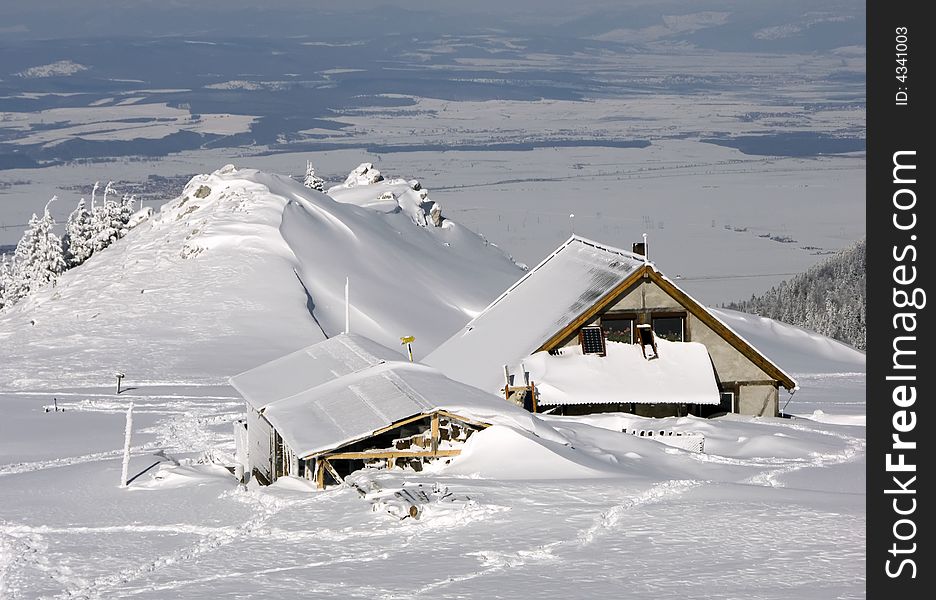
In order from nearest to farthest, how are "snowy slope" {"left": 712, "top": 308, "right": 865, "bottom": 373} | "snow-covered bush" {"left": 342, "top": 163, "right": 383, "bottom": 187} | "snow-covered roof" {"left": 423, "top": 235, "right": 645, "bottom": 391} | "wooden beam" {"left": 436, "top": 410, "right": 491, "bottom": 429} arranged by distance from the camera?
"wooden beam" {"left": 436, "top": 410, "right": 491, "bottom": 429}
"snow-covered roof" {"left": 423, "top": 235, "right": 645, "bottom": 391}
"snowy slope" {"left": 712, "top": 308, "right": 865, "bottom": 373}
"snow-covered bush" {"left": 342, "top": 163, "right": 383, "bottom": 187}

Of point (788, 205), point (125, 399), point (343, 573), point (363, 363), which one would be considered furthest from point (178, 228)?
point (788, 205)

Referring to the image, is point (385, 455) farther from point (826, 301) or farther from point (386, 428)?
point (826, 301)

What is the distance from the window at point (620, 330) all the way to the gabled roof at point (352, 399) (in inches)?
300

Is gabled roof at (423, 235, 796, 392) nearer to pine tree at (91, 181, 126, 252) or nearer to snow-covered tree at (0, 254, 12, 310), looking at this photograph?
pine tree at (91, 181, 126, 252)

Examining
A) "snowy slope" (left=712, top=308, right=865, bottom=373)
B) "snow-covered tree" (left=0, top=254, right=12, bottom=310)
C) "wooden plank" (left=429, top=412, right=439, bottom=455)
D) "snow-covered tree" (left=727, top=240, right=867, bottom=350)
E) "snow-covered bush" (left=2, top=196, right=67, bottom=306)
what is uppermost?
"wooden plank" (left=429, top=412, right=439, bottom=455)

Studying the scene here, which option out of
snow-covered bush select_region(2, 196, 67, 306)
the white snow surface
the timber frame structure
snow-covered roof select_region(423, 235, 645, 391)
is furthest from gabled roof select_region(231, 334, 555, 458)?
snow-covered bush select_region(2, 196, 67, 306)

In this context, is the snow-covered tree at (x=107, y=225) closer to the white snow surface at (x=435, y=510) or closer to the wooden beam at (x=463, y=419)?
the white snow surface at (x=435, y=510)

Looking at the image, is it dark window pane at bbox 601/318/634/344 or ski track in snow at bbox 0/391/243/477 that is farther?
dark window pane at bbox 601/318/634/344

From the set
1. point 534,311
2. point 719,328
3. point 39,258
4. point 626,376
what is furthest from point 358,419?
point 39,258

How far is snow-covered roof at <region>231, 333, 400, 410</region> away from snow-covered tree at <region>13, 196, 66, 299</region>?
4935 centimetres

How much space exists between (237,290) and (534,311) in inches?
1137

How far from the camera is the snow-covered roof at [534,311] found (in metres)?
39.0

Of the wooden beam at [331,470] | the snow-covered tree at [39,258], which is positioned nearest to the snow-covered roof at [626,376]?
the wooden beam at [331,470]

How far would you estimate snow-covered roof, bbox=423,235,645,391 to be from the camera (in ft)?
128
